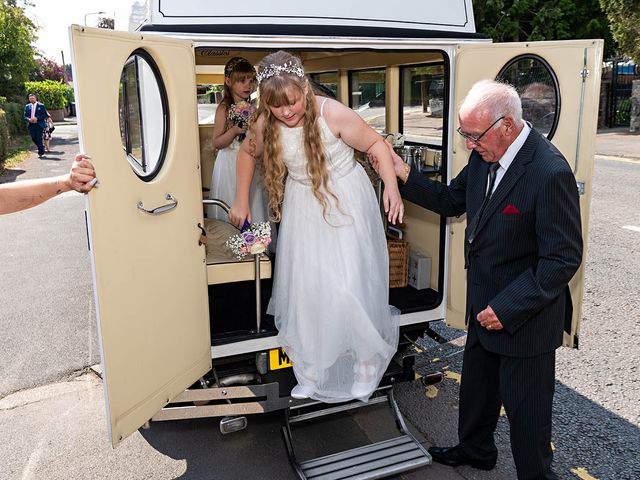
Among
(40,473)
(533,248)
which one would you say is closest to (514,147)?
(533,248)

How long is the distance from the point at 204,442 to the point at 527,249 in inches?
89.5

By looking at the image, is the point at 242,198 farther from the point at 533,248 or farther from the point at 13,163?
the point at 13,163

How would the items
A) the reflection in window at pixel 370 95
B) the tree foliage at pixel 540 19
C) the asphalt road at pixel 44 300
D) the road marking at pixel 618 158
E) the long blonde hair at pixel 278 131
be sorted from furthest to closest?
the tree foliage at pixel 540 19 → the road marking at pixel 618 158 → the reflection in window at pixel 370 95 → the asphalt road at pixel 44 300 → the long blonde hair at pixel 278 131

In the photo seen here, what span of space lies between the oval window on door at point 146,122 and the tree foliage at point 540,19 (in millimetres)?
17375

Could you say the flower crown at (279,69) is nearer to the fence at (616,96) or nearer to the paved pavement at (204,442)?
the paved pavement at (204,442)

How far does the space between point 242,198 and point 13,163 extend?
52.2 feet

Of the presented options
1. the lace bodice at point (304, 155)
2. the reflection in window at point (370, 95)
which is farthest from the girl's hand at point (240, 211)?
the reflection in window at point (370, 95)

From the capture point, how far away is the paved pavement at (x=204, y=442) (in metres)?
3.24

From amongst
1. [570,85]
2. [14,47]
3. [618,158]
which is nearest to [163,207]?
[570,85]

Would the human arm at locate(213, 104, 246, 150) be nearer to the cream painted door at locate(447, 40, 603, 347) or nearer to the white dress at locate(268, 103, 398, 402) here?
the white dress at locate(268, 103, 398, 402)

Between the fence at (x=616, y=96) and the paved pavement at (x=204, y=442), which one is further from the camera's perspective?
the fence at (x=616, y=96)

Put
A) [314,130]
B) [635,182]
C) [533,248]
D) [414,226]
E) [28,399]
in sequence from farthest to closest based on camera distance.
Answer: [635,182], [414,226], [28,399], [314,130], [533,248]

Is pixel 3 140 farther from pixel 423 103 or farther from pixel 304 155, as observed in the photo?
pixel 304 155

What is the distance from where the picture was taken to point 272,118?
311cm
